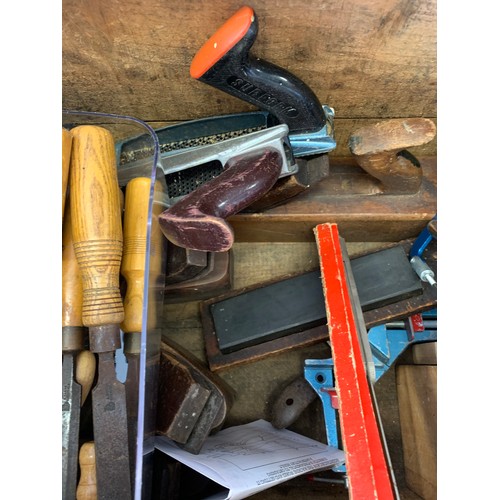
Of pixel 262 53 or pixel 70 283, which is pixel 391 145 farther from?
pixel 70 283

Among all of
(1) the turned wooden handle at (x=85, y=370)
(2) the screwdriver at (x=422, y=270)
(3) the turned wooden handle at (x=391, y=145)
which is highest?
(3) the turned wooden handle at (x=391, y=145)

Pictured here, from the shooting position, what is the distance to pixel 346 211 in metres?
0.91

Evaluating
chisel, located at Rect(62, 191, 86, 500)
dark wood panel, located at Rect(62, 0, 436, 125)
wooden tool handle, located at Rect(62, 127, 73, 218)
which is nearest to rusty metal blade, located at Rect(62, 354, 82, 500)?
chisel, located at Rect(62, 191, 86, 500)

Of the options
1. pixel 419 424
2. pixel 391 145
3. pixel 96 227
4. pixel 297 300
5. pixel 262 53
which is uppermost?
pixel 262 53

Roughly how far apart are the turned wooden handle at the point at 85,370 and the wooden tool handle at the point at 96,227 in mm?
65

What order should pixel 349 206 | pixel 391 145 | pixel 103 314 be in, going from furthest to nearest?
1. pixel 349 206
2. pixel 391 145
3. pixel 103 314

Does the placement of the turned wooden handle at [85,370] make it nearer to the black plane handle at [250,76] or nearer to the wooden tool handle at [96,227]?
the wooden tool handle at [96,227]

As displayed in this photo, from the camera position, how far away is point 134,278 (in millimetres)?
695

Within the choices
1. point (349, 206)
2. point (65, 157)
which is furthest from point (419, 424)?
point (65, 157)

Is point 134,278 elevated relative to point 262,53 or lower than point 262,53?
lower

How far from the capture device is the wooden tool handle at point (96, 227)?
63 cm

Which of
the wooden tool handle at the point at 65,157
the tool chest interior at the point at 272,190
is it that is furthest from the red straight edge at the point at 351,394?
the wooden tool handle at the point at 65,157

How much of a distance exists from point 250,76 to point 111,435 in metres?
0.54

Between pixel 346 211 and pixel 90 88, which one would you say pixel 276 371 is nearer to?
pixel 346 211
